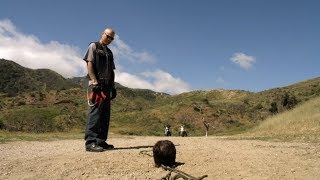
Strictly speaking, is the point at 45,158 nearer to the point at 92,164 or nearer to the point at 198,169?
the point at 92,164

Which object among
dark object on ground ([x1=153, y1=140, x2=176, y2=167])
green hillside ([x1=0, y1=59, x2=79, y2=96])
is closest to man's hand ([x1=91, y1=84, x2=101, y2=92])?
dark object on ground ([x1=153, y1=140, x2=176, y2=167])

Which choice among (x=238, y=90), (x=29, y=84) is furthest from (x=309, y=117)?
(x=29, y=84)

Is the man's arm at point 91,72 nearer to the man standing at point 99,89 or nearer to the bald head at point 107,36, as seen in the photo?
the man standing at point 99,89

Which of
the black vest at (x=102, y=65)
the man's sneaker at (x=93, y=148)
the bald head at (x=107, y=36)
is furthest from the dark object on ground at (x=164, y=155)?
the bald head at (x=107, y=36)

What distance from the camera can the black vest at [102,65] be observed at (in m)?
8.08

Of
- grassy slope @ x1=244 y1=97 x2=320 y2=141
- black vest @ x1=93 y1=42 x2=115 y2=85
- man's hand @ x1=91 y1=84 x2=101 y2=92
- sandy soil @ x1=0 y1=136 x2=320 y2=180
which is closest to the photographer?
sandy soil @ x1=0 y1=136 x2=320 y2=180

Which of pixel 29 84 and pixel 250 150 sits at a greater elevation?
pixel 29 84

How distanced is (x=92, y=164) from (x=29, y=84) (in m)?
112

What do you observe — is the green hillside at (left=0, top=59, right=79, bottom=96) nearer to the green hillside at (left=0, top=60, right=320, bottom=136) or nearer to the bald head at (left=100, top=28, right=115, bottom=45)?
the green hillside at (left=0, top=60, right=320, bottom=136)

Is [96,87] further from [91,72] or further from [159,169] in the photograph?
[159,169]

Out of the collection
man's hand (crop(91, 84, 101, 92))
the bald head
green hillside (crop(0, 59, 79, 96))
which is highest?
green hillside (crop(0, 59, 79, 96))

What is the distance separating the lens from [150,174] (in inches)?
232

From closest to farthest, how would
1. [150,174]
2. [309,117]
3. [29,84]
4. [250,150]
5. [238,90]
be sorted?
[150,174] < [250,150] < [309,117] < [238,90] < [29,84]

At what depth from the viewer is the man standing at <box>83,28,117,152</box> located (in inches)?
311
